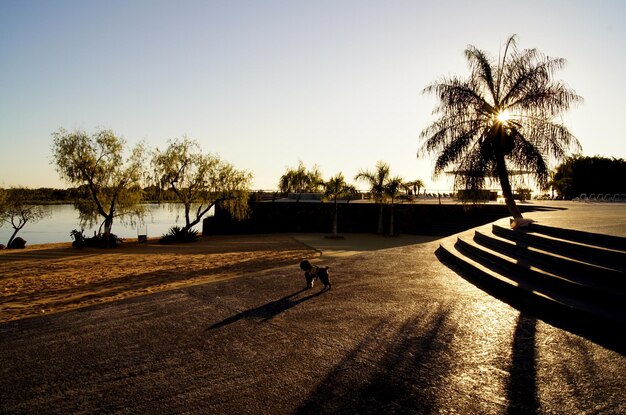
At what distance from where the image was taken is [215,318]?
6621mm

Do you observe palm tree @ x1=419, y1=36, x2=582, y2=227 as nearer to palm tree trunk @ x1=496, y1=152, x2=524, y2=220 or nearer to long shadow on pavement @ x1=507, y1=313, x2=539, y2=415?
palm tree trunk @ x1=496, y1=152, x2=524, y2=220

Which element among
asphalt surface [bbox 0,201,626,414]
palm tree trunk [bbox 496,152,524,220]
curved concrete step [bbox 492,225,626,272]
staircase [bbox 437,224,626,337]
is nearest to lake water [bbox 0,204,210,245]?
palm tree trunk [bbox 496,152,524,220]

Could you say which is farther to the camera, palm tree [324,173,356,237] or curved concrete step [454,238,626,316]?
palm tree [324,173,356,237]

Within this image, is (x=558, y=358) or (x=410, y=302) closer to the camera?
(x=558, y=358)

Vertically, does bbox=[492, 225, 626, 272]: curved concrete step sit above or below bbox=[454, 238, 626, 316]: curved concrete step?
above

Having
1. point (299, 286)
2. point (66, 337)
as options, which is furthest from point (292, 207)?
point (66, 337)

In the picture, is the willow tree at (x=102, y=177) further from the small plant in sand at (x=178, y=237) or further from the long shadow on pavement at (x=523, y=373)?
the long shadow on pavement at (x=523, y=373)

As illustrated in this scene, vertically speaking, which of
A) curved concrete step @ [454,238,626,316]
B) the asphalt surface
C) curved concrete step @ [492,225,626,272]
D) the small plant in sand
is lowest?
the small plant in sand

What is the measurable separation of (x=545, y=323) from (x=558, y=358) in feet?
4.53

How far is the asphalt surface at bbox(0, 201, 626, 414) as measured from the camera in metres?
3.84

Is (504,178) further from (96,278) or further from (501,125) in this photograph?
(96,278)

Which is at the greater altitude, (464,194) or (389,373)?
(464,194)

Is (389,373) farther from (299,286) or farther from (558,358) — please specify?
(299,286)

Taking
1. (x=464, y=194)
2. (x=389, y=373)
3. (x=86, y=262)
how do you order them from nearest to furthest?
(x=389, y=373)
(x=464, y=194)
(x=86, y=262)
